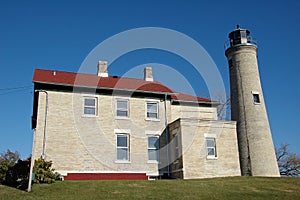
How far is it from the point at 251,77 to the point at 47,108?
16323mm

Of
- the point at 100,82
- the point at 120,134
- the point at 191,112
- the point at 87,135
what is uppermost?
the point at 100,82

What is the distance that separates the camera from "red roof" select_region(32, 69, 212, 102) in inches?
988

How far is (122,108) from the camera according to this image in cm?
2608

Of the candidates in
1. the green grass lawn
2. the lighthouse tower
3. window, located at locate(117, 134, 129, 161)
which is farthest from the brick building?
the green grass lawn

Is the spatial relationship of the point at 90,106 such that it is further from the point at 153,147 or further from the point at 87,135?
the point at 153,147

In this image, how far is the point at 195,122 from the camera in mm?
25016

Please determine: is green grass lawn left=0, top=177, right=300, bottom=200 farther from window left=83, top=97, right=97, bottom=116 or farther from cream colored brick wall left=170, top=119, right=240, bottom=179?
window left=83, top=97, right=97, bottom=116

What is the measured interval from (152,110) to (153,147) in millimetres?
2905

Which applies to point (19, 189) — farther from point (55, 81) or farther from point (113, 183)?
point (55, 81)

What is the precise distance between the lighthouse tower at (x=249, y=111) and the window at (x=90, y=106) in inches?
452

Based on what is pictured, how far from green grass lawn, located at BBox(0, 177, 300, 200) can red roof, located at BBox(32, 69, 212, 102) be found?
8941 mm

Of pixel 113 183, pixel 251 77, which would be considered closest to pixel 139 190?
pixel 113 183

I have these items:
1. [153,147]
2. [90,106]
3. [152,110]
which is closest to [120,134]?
[153,147]

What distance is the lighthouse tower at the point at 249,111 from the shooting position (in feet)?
87.5
